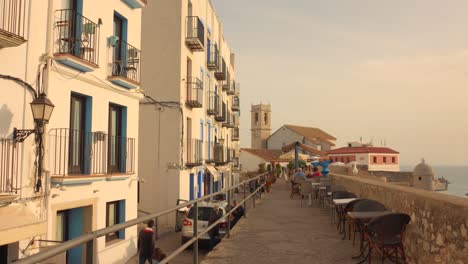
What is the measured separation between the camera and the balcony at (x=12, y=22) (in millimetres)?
7739

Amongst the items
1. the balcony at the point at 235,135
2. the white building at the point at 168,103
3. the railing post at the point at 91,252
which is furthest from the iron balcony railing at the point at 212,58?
the railing post at the point at 91,252

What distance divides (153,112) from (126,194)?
287 inches

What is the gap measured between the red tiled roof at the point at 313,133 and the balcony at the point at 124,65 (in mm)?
78988

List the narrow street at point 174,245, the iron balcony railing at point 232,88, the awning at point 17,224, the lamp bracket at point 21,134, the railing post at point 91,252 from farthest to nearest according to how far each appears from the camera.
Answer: the iron balcony railing at point 232,88 < the narrow street at point 174,245 < the lamp bracket at point 21,134 < the awning at point 17,224 < the railing post at point 91,252

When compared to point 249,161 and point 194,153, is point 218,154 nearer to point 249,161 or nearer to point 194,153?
point 194,153

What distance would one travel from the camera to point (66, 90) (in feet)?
34.2

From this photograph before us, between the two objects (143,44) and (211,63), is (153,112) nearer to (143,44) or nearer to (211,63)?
(143,44)

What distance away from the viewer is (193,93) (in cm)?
2181

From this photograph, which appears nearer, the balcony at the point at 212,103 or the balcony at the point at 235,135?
the balcony at the point at 212,103

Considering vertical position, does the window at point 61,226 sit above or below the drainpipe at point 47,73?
below

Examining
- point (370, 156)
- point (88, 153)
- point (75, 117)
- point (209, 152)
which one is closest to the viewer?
point (75, 117)

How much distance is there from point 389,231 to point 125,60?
10237 millimetres

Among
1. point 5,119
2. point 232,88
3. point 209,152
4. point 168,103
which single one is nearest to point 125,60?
point 5,119

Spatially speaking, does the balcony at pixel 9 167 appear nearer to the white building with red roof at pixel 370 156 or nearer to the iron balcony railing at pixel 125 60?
the iron balcony railing at pixel 125 60
